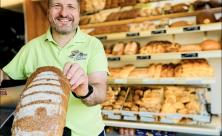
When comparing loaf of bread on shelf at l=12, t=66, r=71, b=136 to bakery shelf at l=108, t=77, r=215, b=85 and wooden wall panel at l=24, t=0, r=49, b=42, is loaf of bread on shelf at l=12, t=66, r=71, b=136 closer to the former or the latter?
bakery shelf at l=108, t=77, r=215, b=85

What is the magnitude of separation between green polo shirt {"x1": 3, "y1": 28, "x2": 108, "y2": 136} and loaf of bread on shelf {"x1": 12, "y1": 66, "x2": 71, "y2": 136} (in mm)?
278

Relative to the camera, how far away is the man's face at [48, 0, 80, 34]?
1254 millimetres

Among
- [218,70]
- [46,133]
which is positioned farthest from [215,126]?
[46,133]

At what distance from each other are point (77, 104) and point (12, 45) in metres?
2.60

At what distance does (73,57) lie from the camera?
51.1 inches

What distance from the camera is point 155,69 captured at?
9.35ft

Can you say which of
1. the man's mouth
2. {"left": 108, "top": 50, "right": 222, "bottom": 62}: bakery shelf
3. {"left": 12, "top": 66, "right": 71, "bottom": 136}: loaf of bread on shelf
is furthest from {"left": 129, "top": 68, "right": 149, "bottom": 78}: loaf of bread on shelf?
{"left": 12, "top": 66, "right": 71, "bottom": 136}: loaf of bread on shelf

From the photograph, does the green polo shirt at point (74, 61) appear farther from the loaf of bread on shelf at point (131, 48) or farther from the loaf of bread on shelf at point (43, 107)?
the loaf of bread on shelf at point (131, 48)

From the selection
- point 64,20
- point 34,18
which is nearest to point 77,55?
point 64,20

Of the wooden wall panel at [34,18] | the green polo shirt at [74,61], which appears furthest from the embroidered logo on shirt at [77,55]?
the wooden wall panel at [34,18]

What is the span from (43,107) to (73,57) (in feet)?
1.50

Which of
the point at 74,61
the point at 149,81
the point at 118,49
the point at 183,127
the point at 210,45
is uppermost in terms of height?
the point at 74,61

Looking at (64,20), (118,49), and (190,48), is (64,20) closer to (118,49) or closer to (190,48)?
(190,48)

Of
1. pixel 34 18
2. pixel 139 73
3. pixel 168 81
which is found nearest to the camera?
pixel 168 81
